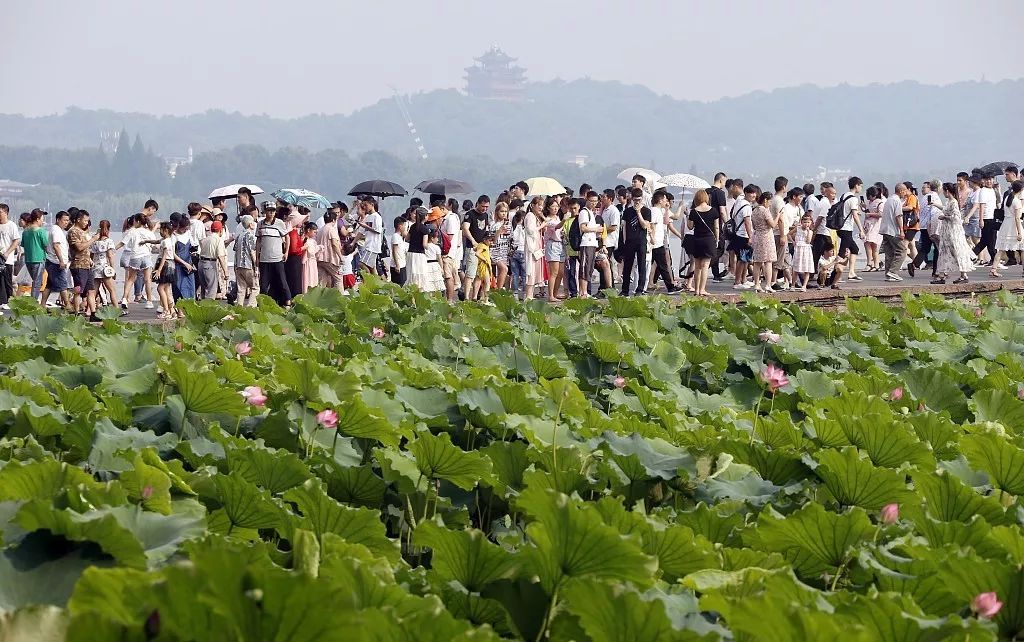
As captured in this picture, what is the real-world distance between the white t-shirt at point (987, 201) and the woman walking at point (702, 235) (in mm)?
6179

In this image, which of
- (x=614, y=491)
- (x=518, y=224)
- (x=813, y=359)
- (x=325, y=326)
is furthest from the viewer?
(x=518, y=224)

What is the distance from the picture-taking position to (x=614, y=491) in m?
3.00

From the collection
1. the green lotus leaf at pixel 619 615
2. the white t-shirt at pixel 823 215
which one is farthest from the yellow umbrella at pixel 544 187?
the green lotus leaf at pixel 619 615

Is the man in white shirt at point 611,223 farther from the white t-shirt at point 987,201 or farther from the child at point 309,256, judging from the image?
the white t-shirt at point 987,201

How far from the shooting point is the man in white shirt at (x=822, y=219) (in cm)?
1705

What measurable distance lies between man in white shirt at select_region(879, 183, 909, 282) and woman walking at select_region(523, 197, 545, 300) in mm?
6474

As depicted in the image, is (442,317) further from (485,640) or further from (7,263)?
(7,263)

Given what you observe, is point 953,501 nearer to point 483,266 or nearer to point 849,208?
point 483,266

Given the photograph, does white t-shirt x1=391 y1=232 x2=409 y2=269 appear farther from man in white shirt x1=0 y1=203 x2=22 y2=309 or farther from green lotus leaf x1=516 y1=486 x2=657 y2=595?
green lotus leaf x1=516 y1=486 x2=657 y2=595

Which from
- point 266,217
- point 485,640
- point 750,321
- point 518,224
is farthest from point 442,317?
point 518,224

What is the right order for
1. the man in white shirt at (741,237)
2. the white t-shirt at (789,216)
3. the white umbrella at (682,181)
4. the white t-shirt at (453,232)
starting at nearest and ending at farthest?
1. the white t-shirt at (453,232)
2. the white t-shirt at (789,216)
3. the man in white shirt at (741,237)
4. the white umbrella at (682,181)

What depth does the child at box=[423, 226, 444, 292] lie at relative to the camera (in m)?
14.4

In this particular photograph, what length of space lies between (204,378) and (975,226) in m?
17.8

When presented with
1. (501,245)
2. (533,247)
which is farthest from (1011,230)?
(501,245)
